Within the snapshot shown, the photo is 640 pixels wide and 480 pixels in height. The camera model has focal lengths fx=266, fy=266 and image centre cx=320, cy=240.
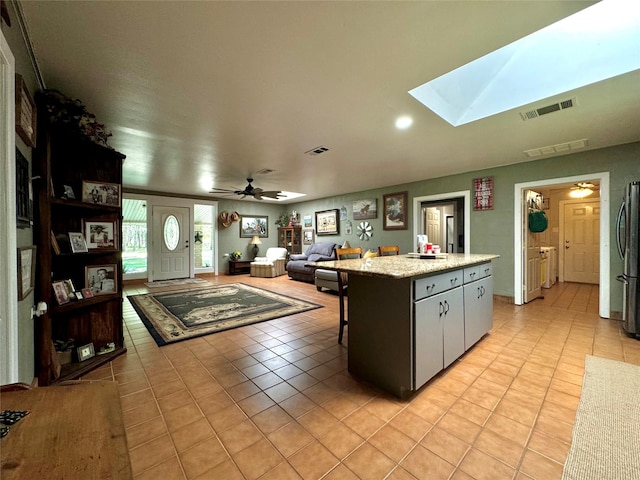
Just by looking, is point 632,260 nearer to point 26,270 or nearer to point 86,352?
point 26,270

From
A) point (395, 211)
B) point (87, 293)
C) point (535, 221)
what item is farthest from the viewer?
point (395, 211)

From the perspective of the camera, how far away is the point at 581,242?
6.26m

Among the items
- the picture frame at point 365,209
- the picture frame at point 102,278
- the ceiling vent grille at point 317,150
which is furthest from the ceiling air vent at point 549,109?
the picture frame at point 102,278

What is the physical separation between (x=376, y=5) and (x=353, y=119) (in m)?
1.32

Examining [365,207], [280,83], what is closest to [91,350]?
[280,83]

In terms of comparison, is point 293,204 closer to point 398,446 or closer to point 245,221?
point 245,221

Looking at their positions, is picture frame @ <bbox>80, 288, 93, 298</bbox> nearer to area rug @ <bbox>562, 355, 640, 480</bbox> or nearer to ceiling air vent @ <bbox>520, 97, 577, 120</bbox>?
area rug @ <bbox>562, 355, 640, 480</bbox>

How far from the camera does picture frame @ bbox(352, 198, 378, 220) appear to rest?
661 cm

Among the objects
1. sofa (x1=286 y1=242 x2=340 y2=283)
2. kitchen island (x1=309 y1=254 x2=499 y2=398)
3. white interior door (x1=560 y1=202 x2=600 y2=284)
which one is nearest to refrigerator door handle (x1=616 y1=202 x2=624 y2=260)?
kitchen island (x1=309 y1=254 x2=499 y2=398)

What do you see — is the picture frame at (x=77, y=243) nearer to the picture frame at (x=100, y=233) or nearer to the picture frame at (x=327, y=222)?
the picture frame at (x=100, y=233)

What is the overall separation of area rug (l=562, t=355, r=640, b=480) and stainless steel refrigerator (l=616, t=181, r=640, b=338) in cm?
106

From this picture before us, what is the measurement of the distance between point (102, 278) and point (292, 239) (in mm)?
6291

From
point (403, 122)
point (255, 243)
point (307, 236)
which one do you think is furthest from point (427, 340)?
point (255, 243)

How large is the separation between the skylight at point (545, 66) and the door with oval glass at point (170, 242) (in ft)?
22.4
